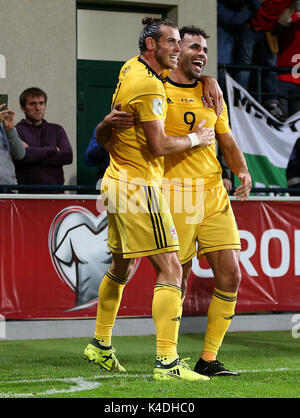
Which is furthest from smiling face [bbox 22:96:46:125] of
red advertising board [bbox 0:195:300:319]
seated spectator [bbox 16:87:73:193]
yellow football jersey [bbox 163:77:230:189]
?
yellow football jersey [bbox 163:77:230:189]

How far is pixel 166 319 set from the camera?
5.61 meters

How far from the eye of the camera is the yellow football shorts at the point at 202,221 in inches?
238

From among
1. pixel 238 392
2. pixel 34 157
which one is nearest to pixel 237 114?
pixel 34 157

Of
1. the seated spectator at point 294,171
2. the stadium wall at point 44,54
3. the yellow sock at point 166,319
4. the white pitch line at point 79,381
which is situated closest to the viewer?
the white pitch line at point 79,381

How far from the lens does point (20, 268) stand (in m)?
8.47

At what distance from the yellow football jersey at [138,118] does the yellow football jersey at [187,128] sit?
0.29 meters

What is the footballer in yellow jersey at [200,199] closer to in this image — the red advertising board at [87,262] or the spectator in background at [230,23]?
the red advertising board at [87,262]

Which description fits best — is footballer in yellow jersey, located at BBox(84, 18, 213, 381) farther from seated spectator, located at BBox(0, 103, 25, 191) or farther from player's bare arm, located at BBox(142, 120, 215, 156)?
seated spectator, located at BBox(0, 103, 25, 191)

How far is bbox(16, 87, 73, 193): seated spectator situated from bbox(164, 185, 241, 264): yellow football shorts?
3.43 metres

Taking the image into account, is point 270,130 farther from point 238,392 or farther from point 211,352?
point 238,392

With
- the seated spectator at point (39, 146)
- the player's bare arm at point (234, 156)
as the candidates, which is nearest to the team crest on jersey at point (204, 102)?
the player's bare arm at point (234, 156)

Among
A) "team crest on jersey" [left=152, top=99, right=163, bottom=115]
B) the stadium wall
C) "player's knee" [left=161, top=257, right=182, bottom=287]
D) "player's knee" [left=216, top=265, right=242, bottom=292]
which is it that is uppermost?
the stadium wall

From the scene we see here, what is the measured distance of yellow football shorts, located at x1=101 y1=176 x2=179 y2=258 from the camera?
18.5ft

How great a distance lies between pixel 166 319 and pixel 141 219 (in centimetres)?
69
